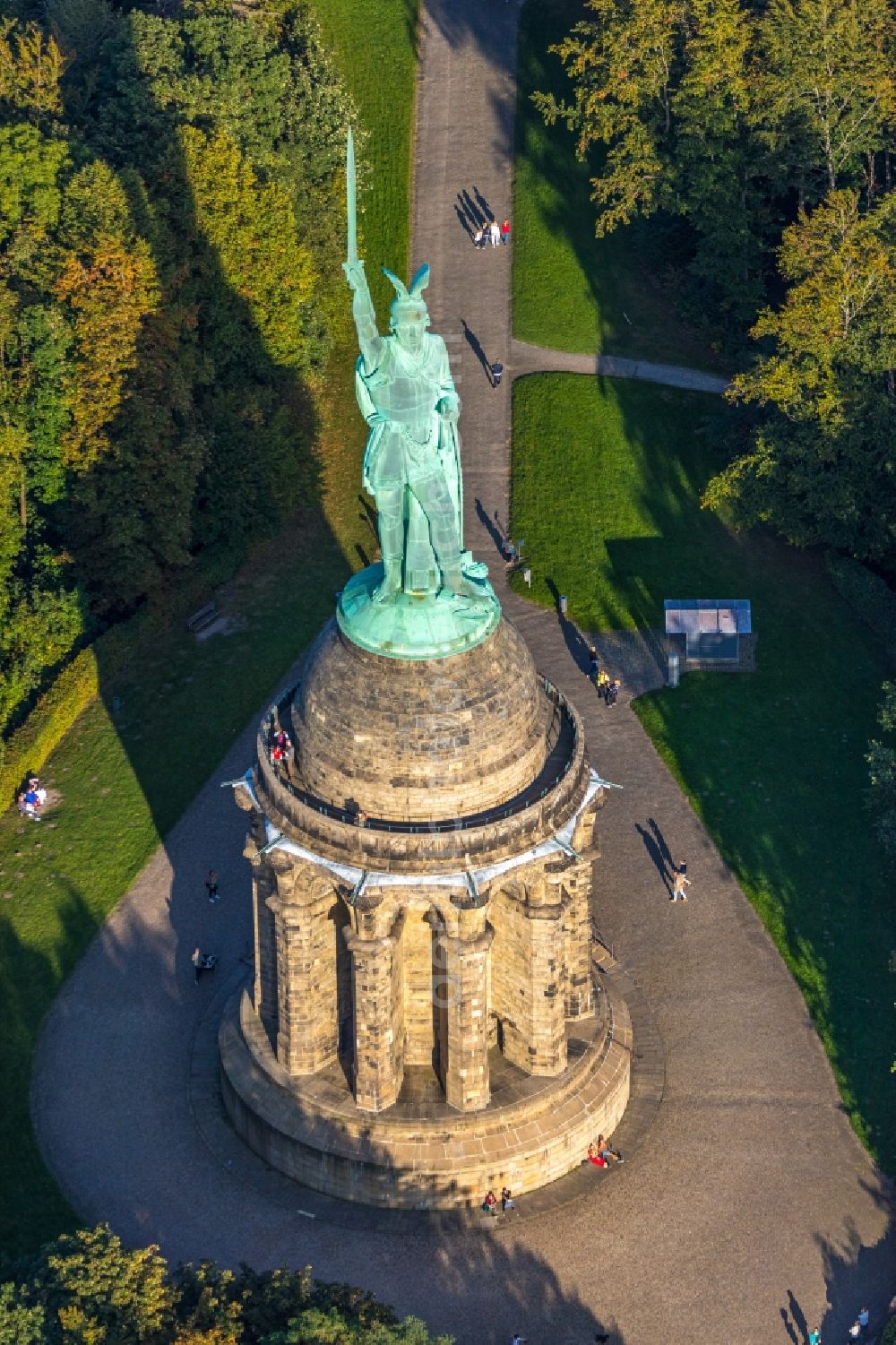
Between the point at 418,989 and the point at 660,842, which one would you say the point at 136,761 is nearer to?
the point at 660,842

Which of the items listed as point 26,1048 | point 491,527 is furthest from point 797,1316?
point 491,527

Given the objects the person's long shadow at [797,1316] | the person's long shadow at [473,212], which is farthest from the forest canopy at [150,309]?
the person's long shadow at [797,1316]

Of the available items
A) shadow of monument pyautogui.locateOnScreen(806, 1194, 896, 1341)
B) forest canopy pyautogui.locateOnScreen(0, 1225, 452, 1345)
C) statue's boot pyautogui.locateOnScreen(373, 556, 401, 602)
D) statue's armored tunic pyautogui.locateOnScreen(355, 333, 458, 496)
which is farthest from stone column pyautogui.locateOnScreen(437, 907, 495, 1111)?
statue's armored tunic pyautogui.locateOnScreen(355, 333, 458, 496)

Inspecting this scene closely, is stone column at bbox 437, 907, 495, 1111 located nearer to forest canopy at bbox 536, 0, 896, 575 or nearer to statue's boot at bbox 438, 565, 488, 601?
statue's boot at bbox 438, 565, 488, 601

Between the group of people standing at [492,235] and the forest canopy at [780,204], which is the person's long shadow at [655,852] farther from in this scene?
the group of people standing at [492,235]

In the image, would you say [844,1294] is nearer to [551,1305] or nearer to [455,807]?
[551,1305]

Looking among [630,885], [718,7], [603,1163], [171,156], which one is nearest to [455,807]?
[603,1163]
